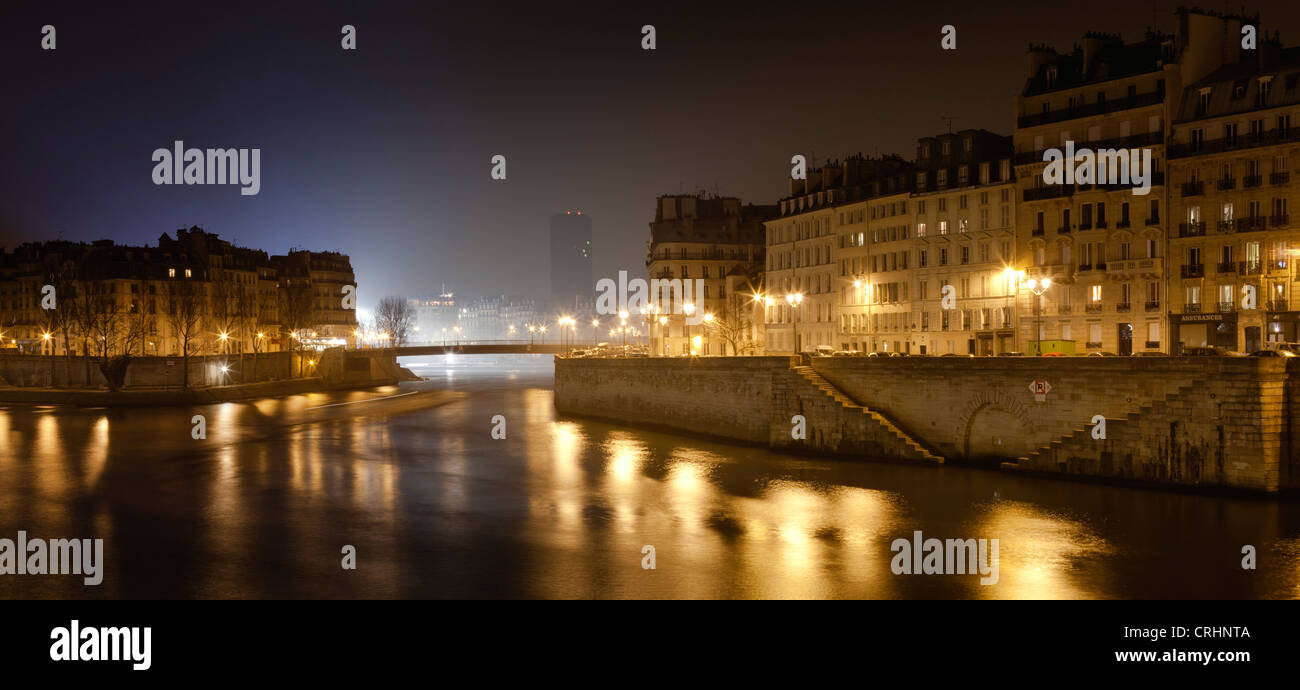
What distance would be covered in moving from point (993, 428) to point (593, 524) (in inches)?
660

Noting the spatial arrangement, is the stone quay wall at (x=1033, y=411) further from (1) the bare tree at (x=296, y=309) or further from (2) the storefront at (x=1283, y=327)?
(1) the bare tree at (x=296, y=309)

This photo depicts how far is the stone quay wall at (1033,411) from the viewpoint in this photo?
29234 mm

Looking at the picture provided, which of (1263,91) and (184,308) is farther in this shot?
(184,308)

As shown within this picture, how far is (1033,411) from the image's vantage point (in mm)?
34781

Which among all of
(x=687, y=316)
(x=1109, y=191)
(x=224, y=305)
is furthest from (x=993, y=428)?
(x=224, y=305)

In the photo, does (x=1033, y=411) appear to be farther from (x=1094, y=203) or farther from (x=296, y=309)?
(x=296, y=309)

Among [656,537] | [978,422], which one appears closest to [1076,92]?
[978,422]

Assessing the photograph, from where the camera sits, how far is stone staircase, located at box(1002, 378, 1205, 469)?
30.5 metres

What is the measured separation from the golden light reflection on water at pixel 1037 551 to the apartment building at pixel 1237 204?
78.3ft

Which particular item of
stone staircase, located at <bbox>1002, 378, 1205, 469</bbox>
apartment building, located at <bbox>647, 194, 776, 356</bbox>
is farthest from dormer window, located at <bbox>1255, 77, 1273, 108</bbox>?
apartment building, located at <bbox>647, 194, 776, 356</bbox>
